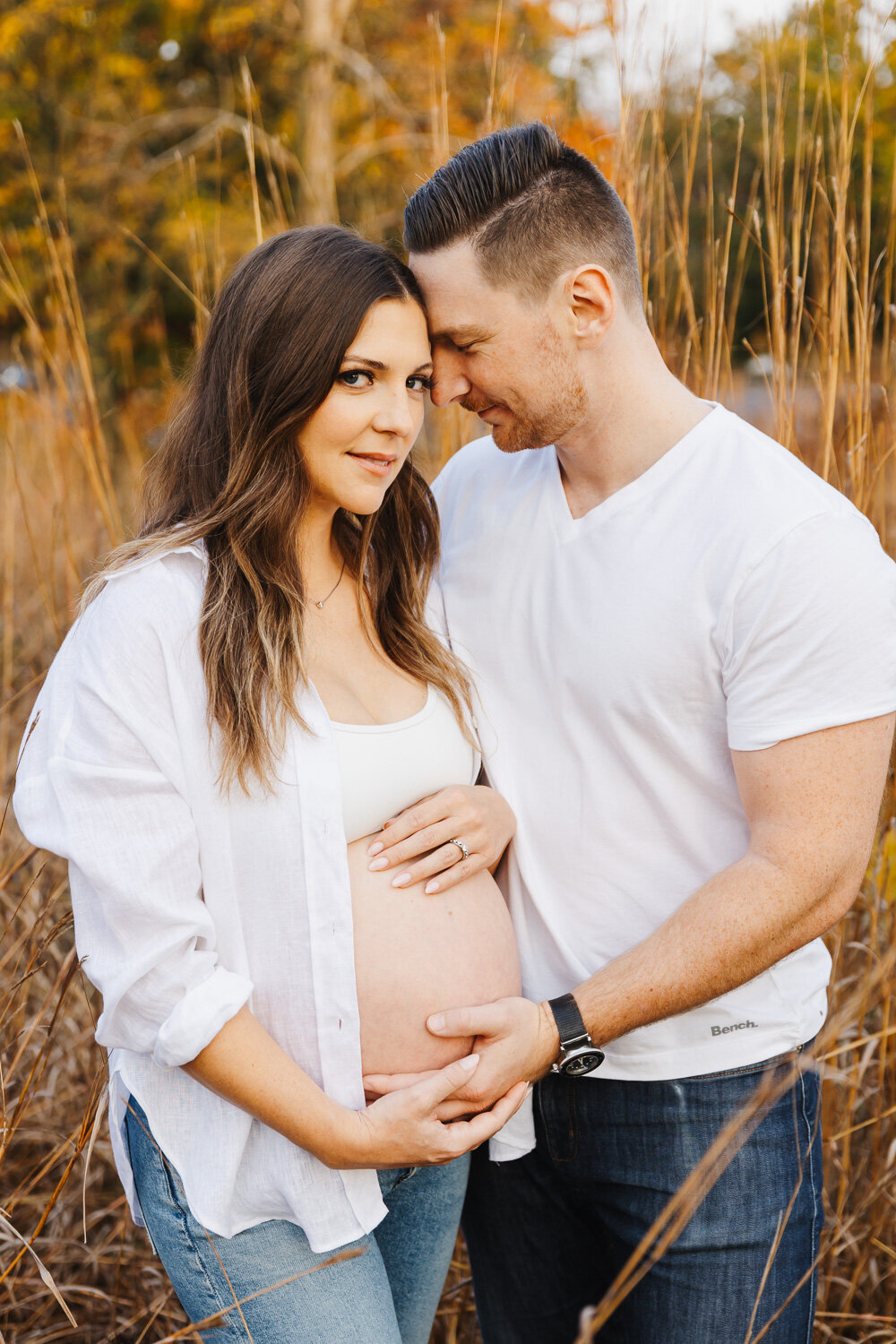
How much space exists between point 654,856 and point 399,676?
0.49 meters

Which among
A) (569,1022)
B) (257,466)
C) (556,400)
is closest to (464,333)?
(556,400)

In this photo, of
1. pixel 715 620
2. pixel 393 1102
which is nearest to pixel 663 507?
pixel 715 620

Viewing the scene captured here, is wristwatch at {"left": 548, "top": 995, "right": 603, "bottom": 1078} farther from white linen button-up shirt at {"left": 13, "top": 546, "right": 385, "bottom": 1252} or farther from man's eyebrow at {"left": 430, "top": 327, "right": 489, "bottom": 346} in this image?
man's eyebrow at {"left": 430, "top": 327, "right": 489, "bottom": 346}

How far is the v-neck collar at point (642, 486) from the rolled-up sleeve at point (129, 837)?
67 centimetres

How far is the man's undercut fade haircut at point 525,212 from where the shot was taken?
1684mm

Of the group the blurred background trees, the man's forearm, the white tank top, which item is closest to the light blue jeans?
the man's forearm

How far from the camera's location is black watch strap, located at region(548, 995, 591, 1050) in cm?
151

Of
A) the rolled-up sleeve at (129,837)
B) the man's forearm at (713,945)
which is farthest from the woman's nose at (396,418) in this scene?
the man's forearm at (713,945)

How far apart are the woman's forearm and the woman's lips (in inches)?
31.4

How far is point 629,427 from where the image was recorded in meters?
1.66

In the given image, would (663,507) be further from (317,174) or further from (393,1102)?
(317,174)

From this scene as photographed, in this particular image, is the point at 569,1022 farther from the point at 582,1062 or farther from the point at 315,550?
the point at 315,550

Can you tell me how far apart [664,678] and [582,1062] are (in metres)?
0.56

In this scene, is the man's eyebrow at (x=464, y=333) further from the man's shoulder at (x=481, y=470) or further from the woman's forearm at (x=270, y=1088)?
the woman's forearm at (x=270, y=1088)
